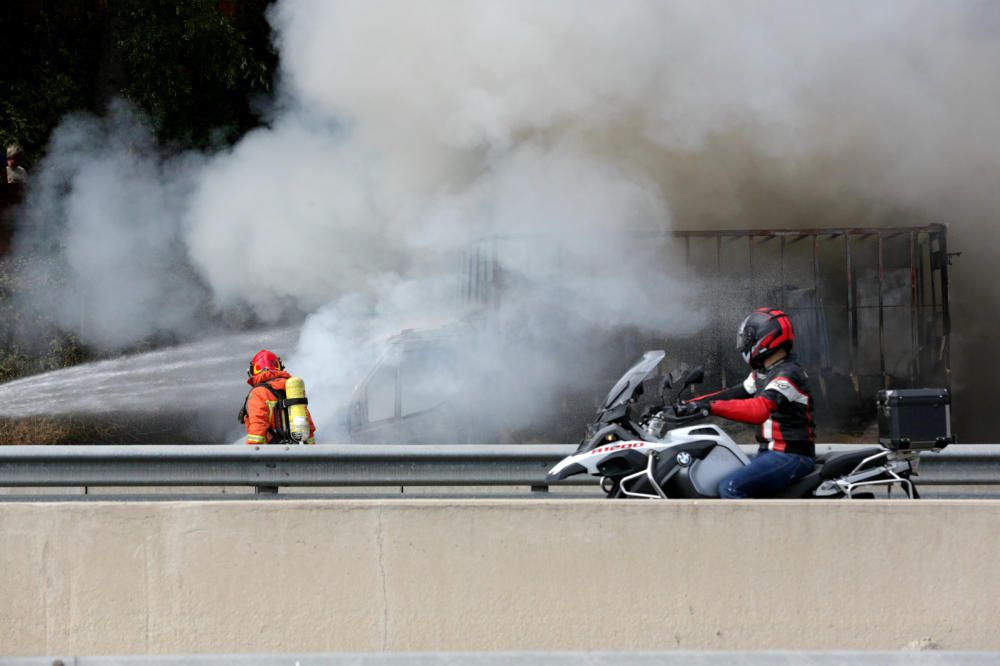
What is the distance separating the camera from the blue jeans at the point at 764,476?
5.71 metres

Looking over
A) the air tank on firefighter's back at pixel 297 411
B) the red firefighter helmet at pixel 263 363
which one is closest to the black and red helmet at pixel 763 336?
the air tank on firefighter's back at pixel 297 411

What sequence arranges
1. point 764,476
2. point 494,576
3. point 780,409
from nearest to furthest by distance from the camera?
1. point 494,576
2. point 764,476
3. point 780,409

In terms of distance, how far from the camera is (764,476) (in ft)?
18.7

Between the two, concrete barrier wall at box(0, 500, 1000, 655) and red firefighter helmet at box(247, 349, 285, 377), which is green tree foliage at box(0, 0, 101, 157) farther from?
concrete barrier wall at box(0, 500, 1000, 655)

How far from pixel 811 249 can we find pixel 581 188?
280cm

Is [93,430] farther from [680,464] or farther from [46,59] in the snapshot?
[680,464]

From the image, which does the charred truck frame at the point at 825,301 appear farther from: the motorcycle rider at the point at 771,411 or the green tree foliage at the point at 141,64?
the motorcycle rider at the point at 771,411

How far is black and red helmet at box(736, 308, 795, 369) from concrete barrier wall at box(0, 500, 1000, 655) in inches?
57.6

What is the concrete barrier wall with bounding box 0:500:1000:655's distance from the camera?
14.6 ft

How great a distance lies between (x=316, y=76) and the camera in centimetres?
1373

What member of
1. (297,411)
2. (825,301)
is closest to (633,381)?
(297,411)

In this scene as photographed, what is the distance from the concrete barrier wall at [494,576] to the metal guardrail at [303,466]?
13.1 ft

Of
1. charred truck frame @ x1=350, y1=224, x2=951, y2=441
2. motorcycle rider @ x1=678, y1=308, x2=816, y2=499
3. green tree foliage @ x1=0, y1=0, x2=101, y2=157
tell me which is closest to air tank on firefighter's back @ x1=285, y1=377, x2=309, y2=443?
motorcycle rider @ x1=678, y1=308, x2=816, y2=499

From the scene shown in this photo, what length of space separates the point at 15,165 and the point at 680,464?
13.1 metres
